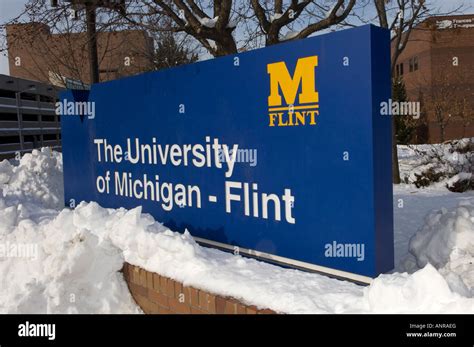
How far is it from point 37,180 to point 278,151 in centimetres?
727

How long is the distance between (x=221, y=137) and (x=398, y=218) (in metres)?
3.80

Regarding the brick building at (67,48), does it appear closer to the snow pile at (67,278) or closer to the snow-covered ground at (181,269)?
the snow-covered ground at (181,269)

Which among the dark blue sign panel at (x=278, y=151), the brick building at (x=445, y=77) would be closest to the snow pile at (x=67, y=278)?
the dark blue sign panel at (x=278, y=151)

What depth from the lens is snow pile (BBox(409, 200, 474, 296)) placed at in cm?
322

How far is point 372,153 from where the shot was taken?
2699mm

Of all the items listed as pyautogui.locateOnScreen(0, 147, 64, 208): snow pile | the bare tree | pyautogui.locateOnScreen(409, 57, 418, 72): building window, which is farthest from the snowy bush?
pyautogui.locateOnScreen(409, 57, 418, 72): building window

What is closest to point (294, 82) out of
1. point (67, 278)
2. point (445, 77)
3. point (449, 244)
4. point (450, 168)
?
point (449, 244)

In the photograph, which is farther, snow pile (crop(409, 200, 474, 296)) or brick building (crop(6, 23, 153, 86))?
brick building (crop(6, 23, 153, 86))

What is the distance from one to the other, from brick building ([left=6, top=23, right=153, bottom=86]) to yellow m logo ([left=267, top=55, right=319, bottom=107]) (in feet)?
18.2

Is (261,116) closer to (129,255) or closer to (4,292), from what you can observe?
(129,255)

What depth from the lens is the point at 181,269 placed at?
3.24m

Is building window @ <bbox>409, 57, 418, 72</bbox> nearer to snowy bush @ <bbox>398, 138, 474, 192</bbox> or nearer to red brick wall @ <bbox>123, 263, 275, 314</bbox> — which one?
snowy bush @ <bbox>398, 138, 474, 192</bbox>

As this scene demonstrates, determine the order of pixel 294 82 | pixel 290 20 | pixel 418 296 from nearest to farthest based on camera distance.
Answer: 1. pixel 418 296
2. pixel 294 82
3. pixel 290 20

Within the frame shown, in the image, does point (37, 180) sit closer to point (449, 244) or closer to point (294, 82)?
point (294, 82)
